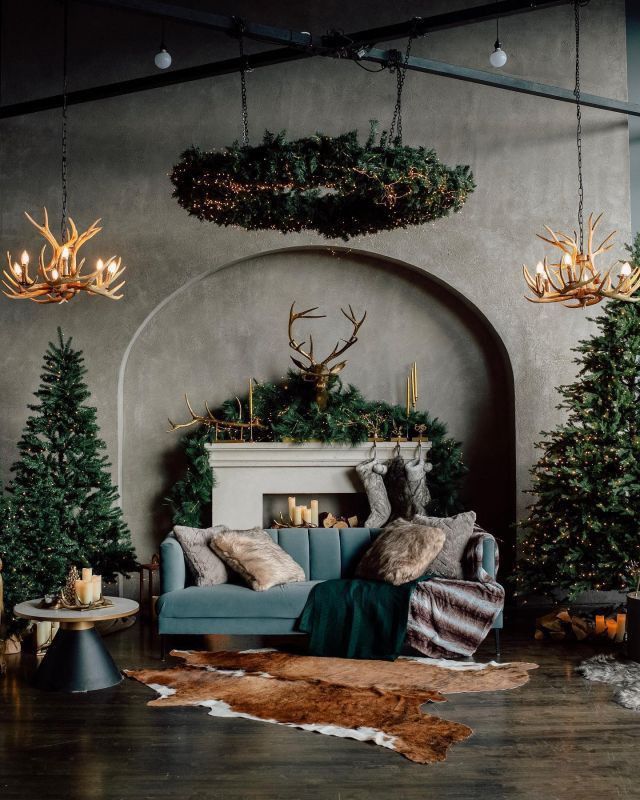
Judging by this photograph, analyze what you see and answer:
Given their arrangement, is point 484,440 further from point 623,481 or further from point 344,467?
point 623,481

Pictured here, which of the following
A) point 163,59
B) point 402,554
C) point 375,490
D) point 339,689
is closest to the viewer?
point 339,689

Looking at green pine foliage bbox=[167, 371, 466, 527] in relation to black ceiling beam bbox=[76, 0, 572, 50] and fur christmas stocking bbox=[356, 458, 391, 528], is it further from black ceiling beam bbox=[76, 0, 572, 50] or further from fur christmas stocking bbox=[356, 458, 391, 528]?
black ceiling beam bbox=[76, 0, 572, 50]

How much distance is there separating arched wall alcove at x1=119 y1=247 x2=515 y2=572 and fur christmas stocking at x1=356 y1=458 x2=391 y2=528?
0.70m

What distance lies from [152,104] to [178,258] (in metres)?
1.38

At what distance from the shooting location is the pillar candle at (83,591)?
4.86 metres

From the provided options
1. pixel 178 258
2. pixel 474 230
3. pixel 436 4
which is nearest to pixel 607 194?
pixel 474 230

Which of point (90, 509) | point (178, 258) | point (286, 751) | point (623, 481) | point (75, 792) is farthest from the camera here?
point (178, 258)

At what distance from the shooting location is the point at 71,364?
21.2 ft

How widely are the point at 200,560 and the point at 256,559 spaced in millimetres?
387

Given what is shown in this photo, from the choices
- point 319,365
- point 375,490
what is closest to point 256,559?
point 375,490

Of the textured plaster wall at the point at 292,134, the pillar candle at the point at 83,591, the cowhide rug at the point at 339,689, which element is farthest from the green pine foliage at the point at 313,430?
the pillar candle at the point at 83,591

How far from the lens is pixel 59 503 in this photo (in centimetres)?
→ 623

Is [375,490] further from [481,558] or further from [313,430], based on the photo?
[481,558]

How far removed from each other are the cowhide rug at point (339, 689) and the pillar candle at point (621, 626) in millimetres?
965
